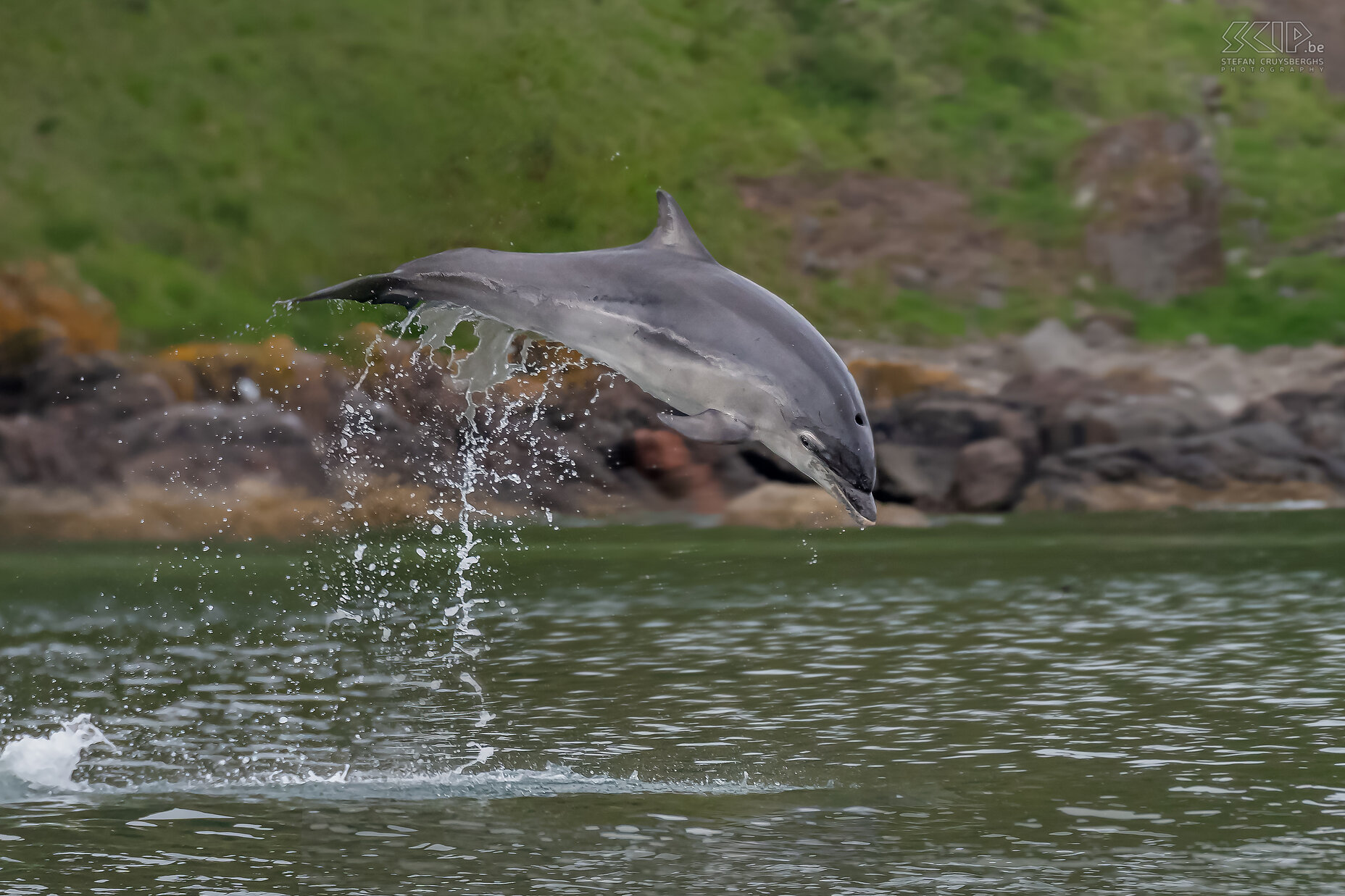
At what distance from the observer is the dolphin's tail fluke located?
10.3m

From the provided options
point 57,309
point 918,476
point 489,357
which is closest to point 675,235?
point 489,357

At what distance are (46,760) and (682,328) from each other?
1135 cm

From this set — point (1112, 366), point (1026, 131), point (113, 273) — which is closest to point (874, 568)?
point (1112, 366)

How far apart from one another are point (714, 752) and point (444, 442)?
36.5 m

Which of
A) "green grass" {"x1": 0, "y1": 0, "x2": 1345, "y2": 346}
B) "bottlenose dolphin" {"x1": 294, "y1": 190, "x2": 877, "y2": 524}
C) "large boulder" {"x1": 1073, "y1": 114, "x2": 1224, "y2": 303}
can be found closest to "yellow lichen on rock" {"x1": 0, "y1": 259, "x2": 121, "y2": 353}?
"green grass" {"x1": 0, "y1": 0, "x2": 1345, "y2": 346}

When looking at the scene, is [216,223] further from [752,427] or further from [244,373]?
[752,427]

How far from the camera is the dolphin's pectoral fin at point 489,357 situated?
11.2 meters

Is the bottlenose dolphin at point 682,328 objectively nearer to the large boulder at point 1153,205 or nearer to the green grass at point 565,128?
the green grass at point 565,128

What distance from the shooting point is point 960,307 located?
67625 millimetres

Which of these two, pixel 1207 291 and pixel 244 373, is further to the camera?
pixel 1207 291

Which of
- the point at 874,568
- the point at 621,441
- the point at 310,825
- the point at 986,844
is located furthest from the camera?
the point at 621,441

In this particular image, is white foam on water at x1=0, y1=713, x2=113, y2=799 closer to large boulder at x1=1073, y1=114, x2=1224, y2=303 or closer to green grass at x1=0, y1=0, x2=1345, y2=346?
green grass at x1=0, y1=0, x2=1345, y2=346

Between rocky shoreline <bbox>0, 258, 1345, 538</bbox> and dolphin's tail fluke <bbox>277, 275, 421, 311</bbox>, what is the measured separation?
37.0m

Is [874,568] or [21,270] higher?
[21,270]
